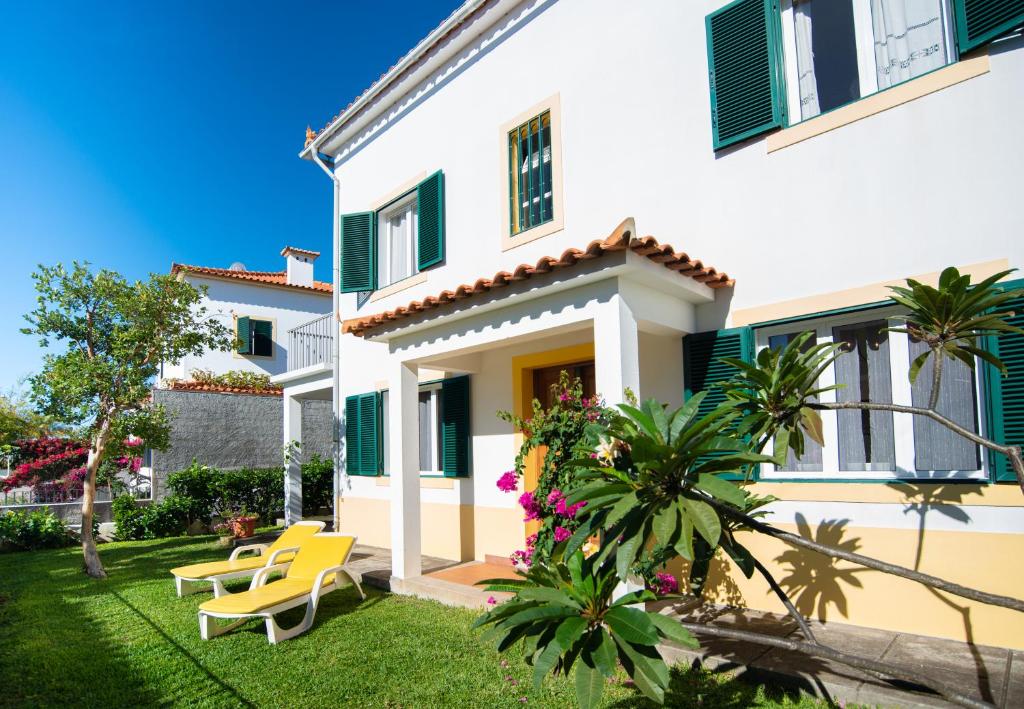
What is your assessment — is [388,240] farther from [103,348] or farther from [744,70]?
[744,70]

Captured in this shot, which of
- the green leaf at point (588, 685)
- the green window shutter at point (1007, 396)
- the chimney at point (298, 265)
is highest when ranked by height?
the chimney at point (298, 265)

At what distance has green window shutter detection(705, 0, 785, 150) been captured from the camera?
655 cm

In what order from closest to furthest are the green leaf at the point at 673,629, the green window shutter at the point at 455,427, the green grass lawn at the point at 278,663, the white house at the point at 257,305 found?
the green leaf at the point at 673,629
the green grass lawn at the point at 278,663
the green window shutter at the point at 455,427
the white house at the point at 257,305

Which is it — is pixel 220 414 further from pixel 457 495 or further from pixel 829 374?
pixel 829 374

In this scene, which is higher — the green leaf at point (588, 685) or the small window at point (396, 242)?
the small window at point (396, 242)

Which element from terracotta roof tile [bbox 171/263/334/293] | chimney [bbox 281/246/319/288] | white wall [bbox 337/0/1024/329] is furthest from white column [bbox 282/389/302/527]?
chimney [bbox 281/246/319/288]

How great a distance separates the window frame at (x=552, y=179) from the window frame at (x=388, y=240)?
2.33 m

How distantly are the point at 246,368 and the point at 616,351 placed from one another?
20.5 metres

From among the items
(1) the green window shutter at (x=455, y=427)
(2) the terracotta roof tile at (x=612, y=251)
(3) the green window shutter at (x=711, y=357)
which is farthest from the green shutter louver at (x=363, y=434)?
(3) the green window shutter at (x=711, y=357)

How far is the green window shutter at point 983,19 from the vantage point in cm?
506

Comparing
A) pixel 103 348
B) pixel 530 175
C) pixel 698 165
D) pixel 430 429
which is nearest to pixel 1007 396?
pixel 698 165

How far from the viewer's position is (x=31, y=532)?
14.9 meters

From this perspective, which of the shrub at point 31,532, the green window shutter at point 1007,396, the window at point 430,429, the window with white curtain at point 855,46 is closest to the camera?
the green window shutter at point 1007,396

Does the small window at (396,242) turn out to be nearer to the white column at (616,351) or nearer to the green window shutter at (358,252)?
the green window shutter at (358,252)
